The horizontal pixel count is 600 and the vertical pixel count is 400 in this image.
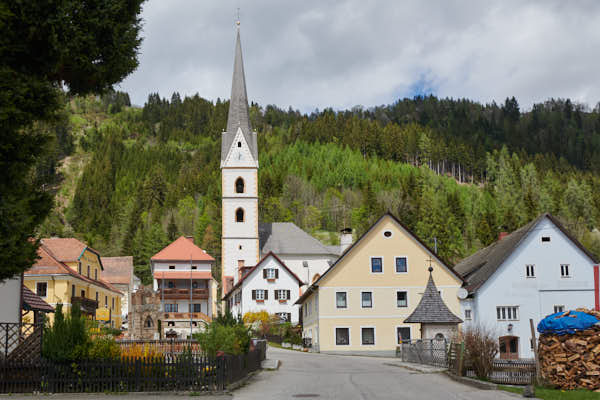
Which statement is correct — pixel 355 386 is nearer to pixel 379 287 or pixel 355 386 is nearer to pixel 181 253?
pixel 379 287

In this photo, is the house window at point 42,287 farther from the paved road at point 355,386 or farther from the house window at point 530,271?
the house window at point 530,271

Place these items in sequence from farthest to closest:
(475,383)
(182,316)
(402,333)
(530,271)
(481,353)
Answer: (182,316) < (402,333) < (530,271) < (481,353) < (475,383)

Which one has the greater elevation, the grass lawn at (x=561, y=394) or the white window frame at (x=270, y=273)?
the white window frame at (x=270, y=273)

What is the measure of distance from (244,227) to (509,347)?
41330mm

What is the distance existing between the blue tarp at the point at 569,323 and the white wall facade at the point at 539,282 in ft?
89.5

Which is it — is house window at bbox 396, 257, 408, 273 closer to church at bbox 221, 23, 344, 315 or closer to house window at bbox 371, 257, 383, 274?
house window at bbox 371, 257, 383, 274

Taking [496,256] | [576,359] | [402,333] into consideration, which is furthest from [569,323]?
[402,333]

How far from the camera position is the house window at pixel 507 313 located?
44.9 meters

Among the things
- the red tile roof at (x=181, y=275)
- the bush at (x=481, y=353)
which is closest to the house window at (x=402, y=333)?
the bush at (x=481, y=353)

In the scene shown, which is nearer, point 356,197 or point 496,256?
point 496,256

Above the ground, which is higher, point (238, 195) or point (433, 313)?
point (238, 195)

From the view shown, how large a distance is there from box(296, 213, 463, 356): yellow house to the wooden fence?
1220 inches

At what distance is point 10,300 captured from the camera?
2333 centimetres

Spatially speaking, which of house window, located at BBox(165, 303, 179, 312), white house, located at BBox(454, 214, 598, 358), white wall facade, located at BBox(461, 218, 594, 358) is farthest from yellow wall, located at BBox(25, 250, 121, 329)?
white wall facade, located at BBox(461, 218, 594, 358)
